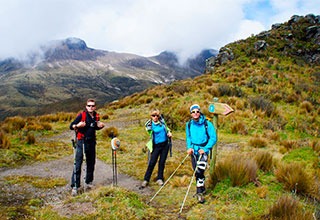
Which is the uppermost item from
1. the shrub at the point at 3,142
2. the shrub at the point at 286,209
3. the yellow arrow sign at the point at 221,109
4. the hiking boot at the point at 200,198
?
the yellow arrow sign at the point at 221,109

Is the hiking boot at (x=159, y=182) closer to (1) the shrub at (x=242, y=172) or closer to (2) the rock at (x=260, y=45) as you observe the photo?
(1) the shrub at (x=242, y=172)

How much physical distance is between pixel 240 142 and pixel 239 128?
1745 mm

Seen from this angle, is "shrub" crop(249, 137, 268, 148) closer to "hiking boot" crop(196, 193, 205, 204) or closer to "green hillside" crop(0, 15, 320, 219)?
"green hillside" crop(0, 15, 320, 219)

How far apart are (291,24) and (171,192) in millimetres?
34142

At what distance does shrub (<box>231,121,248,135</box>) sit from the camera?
10141 millimetres

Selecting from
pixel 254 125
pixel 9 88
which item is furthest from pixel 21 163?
pixel 9 88

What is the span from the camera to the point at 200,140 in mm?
4039

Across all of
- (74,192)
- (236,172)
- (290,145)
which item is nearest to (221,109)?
(236,172)

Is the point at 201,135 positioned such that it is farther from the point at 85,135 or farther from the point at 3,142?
the point at 3,142

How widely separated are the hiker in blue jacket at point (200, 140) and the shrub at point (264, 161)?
6.19 feet

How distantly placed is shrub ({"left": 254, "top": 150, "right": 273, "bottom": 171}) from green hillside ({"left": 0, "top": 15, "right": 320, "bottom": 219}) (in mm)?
25

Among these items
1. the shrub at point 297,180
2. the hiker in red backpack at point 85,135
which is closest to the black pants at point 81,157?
the hiker in red backpack at point 85,135

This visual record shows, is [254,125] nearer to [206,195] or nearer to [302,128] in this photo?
[302,128]

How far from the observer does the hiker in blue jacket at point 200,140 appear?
393 cm
